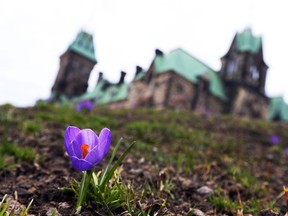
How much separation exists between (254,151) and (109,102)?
34319 mm

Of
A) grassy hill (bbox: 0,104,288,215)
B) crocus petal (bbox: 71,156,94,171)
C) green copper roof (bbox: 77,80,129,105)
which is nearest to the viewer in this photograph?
crocus petal (bbox: 71,156,94,171)

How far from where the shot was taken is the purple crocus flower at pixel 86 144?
4.65ft

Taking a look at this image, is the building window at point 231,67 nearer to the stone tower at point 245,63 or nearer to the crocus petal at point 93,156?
the stone tower at point 245,63

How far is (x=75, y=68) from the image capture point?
53906 mm

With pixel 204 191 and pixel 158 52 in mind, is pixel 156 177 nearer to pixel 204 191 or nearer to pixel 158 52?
pixel 204 191

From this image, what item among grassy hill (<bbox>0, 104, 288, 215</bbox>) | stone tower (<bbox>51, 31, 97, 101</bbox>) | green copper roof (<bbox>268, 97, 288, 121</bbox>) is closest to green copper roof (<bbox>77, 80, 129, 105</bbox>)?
stone tower (<bbox>51, 31, 97, 101</bbox>)

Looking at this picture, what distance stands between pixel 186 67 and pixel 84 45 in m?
30.3

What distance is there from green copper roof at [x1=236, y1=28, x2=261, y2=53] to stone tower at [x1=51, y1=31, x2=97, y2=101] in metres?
28.8

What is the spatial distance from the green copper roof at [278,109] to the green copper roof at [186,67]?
764 centimetres

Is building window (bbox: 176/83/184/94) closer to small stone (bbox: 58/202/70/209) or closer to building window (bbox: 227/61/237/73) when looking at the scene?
building window (bbox: 227/61/237/73)

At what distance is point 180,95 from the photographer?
2816cm

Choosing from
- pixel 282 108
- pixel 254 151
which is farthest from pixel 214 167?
pixel 282 108

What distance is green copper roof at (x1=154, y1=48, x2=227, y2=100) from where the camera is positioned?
2919 centimetres

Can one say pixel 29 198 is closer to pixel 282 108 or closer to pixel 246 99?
pixel 246 99
